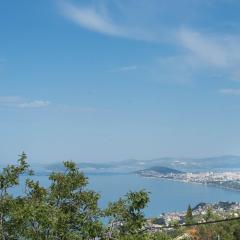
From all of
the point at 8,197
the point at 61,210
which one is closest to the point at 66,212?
the point at 61,210

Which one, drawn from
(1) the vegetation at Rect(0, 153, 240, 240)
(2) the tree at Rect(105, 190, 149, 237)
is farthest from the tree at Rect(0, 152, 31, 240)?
(2) the tree at Rect(105, 190, 149, 237)

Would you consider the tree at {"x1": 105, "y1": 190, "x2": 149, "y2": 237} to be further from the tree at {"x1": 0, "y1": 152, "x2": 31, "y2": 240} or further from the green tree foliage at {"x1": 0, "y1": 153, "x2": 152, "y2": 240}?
the tree at {"x1": 0, "y1": 152, "x2": 31, "y2": 240}

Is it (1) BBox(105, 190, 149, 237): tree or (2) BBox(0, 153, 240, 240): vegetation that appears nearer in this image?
(2) BBox(0, 153, 240, 240): vegetation

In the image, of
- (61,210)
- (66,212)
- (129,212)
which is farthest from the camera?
(66,212)

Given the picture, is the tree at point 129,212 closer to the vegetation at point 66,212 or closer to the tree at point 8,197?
the vegetation at point 66,212

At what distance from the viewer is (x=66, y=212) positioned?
12.2m

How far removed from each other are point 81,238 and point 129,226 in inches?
49.7

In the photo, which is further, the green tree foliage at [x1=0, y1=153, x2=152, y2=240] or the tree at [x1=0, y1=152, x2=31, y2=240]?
the tree at [x1=0, y1=152, x2=31, y2=240]

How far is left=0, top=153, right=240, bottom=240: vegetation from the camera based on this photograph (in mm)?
10836

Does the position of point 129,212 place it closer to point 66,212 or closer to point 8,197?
point 66,212

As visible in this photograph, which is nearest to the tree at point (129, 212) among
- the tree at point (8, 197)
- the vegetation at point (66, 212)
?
the vegetation at point (66, 212)

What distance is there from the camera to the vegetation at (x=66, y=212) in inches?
427

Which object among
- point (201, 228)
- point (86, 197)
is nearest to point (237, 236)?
point (201, 228)

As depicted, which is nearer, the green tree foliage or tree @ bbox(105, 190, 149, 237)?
the green tree foliage
